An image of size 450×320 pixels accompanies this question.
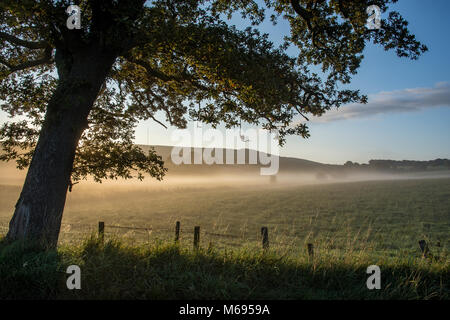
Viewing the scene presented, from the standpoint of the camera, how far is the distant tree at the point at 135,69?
8008mm

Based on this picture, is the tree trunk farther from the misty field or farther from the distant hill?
the distant hill

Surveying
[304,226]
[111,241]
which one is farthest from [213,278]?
[304,226]

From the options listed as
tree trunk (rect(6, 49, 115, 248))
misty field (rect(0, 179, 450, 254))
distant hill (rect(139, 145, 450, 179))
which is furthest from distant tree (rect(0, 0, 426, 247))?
distant hill (rect(139, 145, 450, 179))

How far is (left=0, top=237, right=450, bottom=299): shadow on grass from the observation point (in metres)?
4.79

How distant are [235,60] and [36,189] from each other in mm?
6526

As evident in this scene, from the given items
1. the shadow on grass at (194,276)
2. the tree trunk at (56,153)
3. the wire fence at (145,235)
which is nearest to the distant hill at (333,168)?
the wire fence at (145,235)

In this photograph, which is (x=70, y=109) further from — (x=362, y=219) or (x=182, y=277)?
(x=362, y=219)

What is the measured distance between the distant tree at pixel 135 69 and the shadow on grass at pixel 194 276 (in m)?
2.59

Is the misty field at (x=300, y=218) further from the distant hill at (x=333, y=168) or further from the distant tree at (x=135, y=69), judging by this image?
the distant hill at (x=333, y=168)

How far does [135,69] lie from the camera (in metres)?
12.2

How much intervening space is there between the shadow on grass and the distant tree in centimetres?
259

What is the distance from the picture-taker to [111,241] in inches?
260
